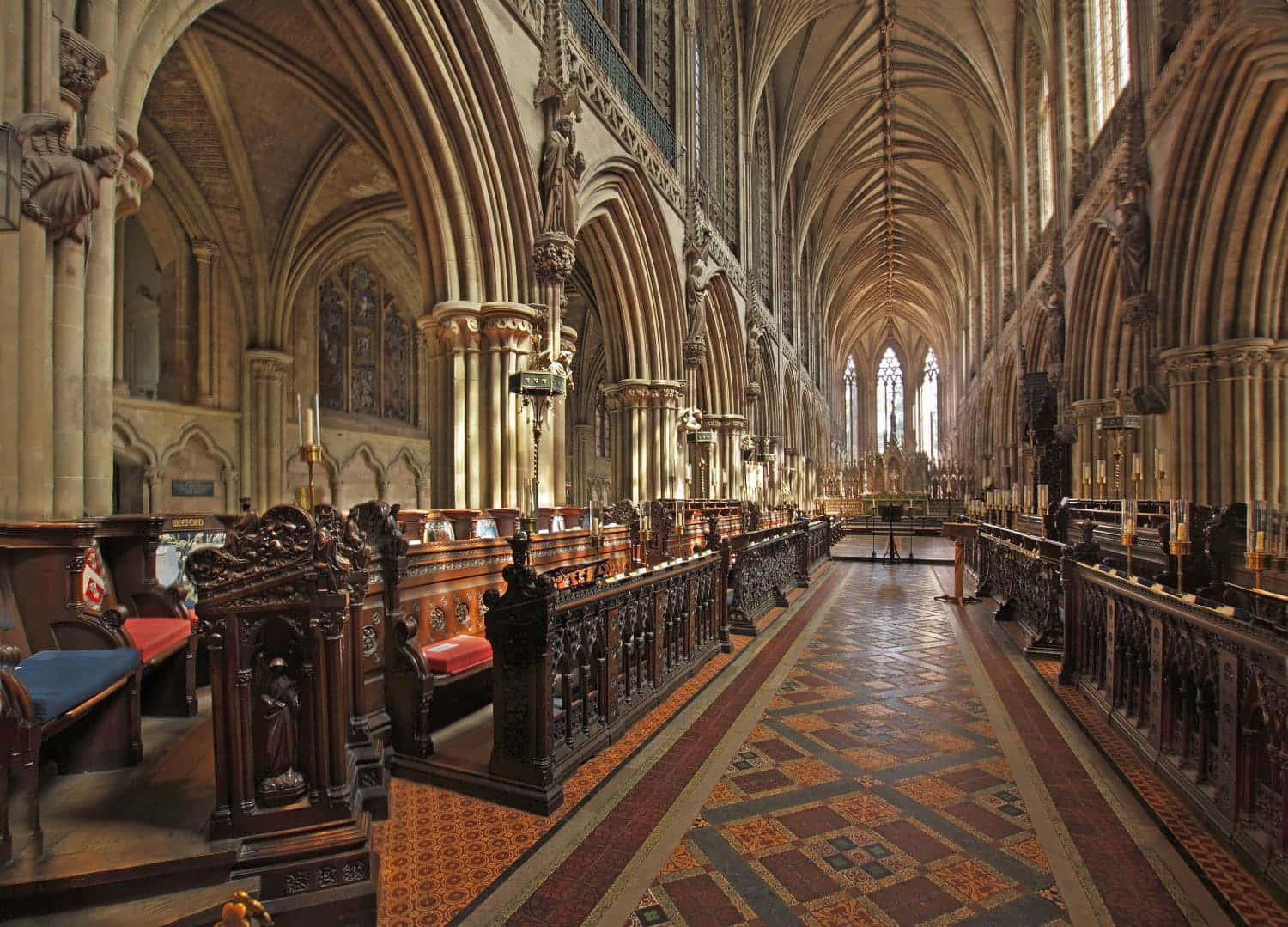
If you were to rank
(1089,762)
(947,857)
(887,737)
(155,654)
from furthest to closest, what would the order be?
1. (887,737)
2. (1089,762)
3. (155,654)
4. (947,857)

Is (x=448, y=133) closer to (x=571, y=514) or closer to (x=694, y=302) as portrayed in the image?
(x=571, y=514)

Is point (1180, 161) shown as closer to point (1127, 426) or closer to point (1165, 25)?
point (1165, 25)

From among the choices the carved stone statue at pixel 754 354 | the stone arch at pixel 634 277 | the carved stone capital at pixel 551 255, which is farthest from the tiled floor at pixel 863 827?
the carved stone statue at pixel 754 354

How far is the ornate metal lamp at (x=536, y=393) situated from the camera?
24.9 feet

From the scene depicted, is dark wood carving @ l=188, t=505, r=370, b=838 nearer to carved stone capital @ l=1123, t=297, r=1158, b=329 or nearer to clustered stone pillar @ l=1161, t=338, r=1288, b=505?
clustered stone pillar @ l=1161, t=338, r=1288, b=505

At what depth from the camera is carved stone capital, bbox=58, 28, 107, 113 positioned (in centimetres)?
411

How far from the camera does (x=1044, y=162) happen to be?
19.0 metres

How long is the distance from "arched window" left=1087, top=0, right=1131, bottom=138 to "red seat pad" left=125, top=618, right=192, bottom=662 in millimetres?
15337

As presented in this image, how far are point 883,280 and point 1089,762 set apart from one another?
45.7 m

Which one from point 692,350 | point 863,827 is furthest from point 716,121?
point 863,827

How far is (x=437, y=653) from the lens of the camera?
12.2 feet

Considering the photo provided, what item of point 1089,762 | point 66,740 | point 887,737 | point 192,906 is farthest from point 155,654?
point 1089,762

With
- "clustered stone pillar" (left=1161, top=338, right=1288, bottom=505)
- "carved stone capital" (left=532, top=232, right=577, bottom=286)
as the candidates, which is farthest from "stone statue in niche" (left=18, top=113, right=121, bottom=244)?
"clustered stone pillar" (left=1161, top=338, right=1288, bottom=505)

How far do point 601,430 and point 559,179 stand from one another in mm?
17324
